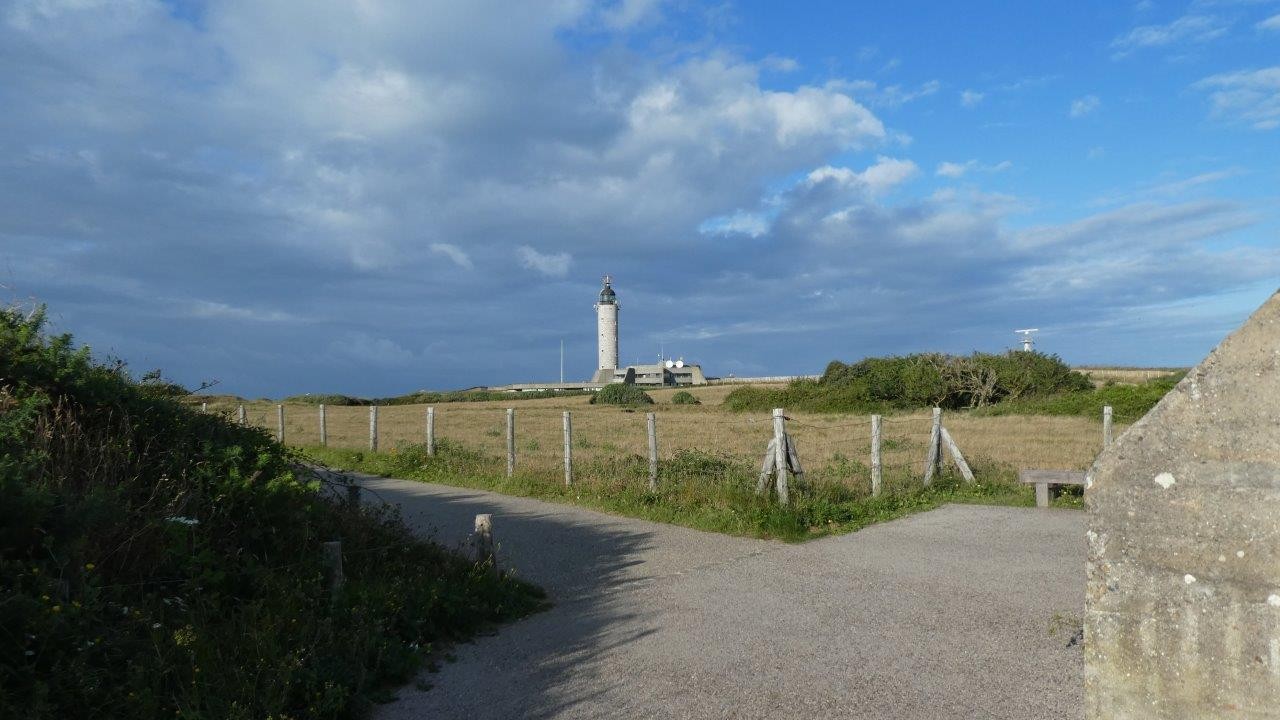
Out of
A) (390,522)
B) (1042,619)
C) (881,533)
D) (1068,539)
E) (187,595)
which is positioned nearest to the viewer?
(187,595)

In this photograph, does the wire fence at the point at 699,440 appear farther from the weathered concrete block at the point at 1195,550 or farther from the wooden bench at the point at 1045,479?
the weathered concrete block at the point at 1195,550

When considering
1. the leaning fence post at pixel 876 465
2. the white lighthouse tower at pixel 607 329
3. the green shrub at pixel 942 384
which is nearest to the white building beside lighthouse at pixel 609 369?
the white lighthouse tower at pixel 607 329

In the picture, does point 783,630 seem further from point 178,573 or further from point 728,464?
point 728,464

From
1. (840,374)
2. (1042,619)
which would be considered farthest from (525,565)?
(840,374)

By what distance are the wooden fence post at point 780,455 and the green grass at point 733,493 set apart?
22 cm

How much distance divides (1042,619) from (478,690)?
453cm

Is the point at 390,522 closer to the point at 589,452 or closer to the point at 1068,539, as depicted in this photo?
the point at 1068,539

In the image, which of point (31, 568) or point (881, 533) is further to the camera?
point (881, 533)

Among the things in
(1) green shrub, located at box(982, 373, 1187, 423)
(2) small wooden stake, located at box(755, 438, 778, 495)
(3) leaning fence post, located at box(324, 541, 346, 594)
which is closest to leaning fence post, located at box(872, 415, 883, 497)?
(2) small wooden stake, located at box(755, 438, 778, 495)

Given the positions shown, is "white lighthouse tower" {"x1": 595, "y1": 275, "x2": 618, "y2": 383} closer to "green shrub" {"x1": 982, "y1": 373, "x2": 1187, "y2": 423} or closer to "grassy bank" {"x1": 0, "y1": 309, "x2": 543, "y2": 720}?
"green shrub" {"x1": 982, "y1": 373, "x2": 1187, "y2": 423}

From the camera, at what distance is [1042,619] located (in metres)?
6.75

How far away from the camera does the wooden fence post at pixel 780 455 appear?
463 inches

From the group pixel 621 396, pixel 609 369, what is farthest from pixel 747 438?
pixel 609 369

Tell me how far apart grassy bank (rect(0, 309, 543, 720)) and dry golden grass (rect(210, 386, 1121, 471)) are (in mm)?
7478
